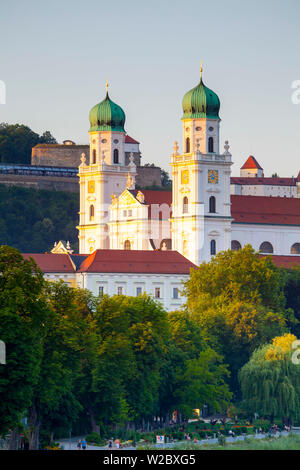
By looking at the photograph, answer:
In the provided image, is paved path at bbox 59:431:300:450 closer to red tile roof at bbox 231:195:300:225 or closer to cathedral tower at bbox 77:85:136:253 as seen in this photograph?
red tile roof at bbox 231:195:300:225

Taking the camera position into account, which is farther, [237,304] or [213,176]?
[213,176]

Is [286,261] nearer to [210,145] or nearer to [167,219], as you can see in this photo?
[167,219]

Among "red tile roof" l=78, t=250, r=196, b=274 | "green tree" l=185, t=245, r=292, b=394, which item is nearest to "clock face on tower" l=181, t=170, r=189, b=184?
"red tile roof" l=78, t=250, r=196, b=274

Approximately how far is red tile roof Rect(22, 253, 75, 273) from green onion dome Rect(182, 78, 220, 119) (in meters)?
17.6

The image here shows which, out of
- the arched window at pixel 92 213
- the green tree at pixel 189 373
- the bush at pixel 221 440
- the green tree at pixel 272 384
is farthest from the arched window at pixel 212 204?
the bush at pixel 221 440

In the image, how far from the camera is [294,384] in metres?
92.1

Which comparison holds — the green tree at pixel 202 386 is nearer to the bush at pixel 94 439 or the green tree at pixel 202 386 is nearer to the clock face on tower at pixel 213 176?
the bush at pixel 94 439

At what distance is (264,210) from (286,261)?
25.2ft

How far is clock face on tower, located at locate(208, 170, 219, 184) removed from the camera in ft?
434

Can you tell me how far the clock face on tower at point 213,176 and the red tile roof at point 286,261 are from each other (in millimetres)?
8501

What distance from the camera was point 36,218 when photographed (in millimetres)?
176625

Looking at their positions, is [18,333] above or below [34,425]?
above

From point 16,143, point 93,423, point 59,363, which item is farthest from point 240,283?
point 16,143
